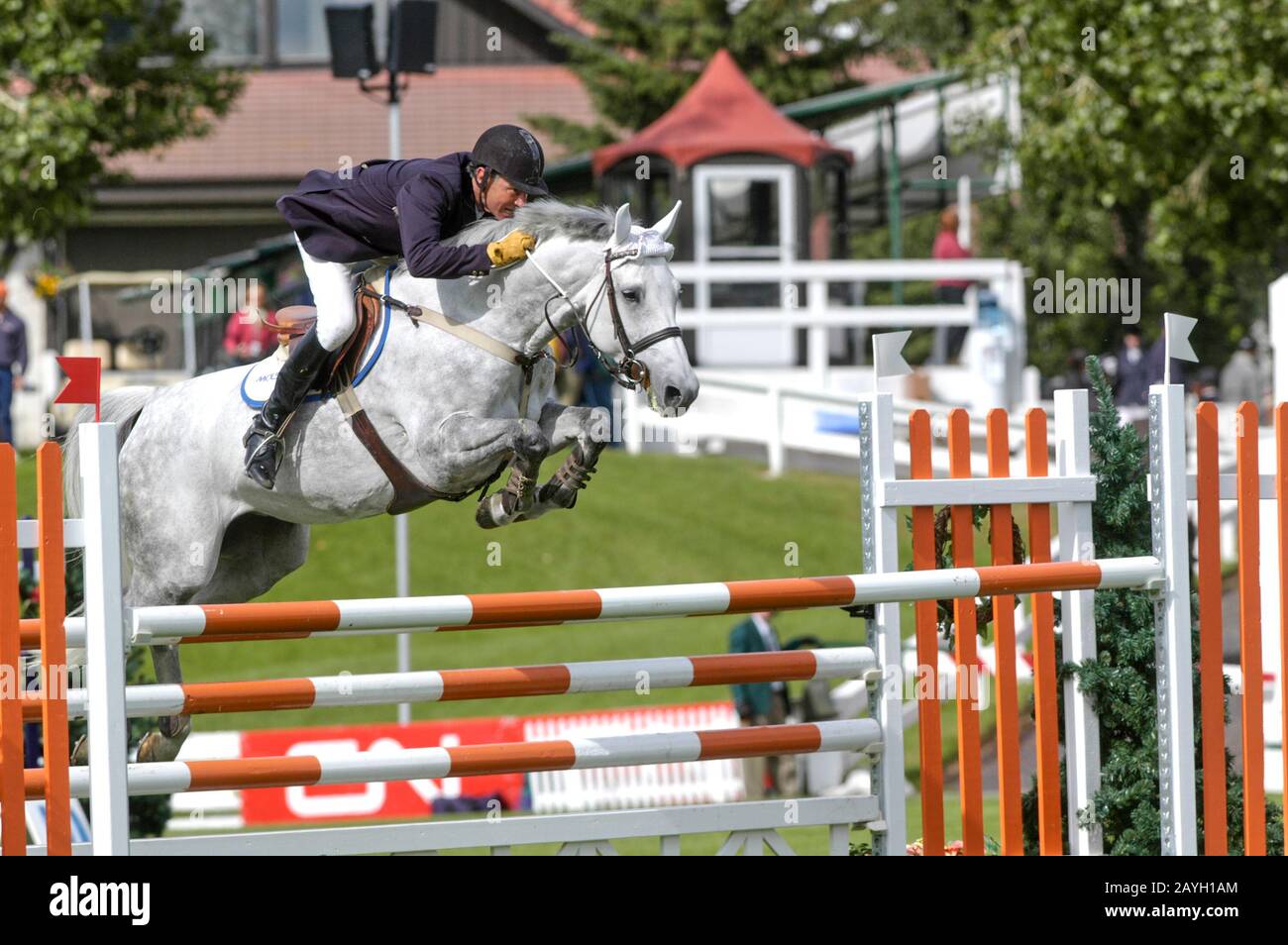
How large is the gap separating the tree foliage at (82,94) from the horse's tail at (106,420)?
9789 millimetres

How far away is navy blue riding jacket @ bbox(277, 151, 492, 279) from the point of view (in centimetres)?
478

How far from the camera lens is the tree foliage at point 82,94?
50.3ft

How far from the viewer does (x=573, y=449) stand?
4562 mm

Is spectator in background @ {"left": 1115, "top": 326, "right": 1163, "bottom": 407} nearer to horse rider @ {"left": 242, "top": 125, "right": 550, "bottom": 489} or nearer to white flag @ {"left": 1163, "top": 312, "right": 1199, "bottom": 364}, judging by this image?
white flag @ {"left": 1163, "top": 312, "right": 1199, "bottom": 364}

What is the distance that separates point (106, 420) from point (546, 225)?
1.45m

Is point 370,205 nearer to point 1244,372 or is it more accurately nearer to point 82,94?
point 82,94

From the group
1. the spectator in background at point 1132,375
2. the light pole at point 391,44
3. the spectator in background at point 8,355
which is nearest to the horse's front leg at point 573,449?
the light pole at point 391,44

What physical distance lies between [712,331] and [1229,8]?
5559 millimetres

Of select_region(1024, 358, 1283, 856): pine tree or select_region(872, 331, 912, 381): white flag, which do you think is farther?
select_region(1024, 358, 1283, 856): pine tree

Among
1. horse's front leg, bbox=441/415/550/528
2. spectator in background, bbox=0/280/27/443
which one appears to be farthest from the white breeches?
spectator in background, bbox=0/280/27/443

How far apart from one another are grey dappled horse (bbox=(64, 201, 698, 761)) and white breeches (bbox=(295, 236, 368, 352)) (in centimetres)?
12

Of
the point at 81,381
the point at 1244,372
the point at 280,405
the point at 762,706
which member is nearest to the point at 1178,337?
the point at 280,405

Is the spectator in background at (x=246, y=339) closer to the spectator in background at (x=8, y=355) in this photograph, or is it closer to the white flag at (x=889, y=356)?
the spectator in background at (x=8, y=355)
